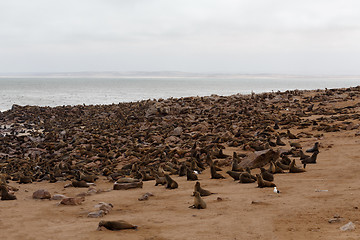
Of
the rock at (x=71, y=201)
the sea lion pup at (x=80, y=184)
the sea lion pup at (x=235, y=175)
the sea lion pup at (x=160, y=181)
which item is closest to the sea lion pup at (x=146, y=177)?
the sea lion pup at (x=160, y=181)

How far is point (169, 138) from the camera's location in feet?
55.7

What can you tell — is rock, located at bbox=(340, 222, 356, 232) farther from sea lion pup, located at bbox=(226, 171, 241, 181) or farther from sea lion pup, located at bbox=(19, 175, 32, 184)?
sea lion pup, located at bbox=(19, 175, 32, 184)

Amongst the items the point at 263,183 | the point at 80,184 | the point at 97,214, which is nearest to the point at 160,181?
the point at 80,184

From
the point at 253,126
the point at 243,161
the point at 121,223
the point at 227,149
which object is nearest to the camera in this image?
the point at 121,223

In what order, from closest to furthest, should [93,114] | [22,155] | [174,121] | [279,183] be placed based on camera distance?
[279,183] < [22,155] < [174,121] < [93,114]

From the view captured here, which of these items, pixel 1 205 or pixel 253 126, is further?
pixel 253 126

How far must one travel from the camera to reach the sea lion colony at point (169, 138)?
1146cm

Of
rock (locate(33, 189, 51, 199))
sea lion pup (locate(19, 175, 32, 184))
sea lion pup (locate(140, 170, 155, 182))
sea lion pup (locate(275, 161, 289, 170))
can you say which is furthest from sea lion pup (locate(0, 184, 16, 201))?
sea lion pup (locate(275, 161, 289, 170))

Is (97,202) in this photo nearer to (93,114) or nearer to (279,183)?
(279,183)

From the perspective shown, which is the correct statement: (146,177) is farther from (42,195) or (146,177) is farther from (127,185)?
(42,195)

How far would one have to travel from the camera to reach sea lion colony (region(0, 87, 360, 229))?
11461 millimetres

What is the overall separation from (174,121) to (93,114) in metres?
9.18

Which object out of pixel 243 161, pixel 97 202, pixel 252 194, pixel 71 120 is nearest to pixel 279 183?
pixel 252 194

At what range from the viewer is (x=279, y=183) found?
28.3ft
